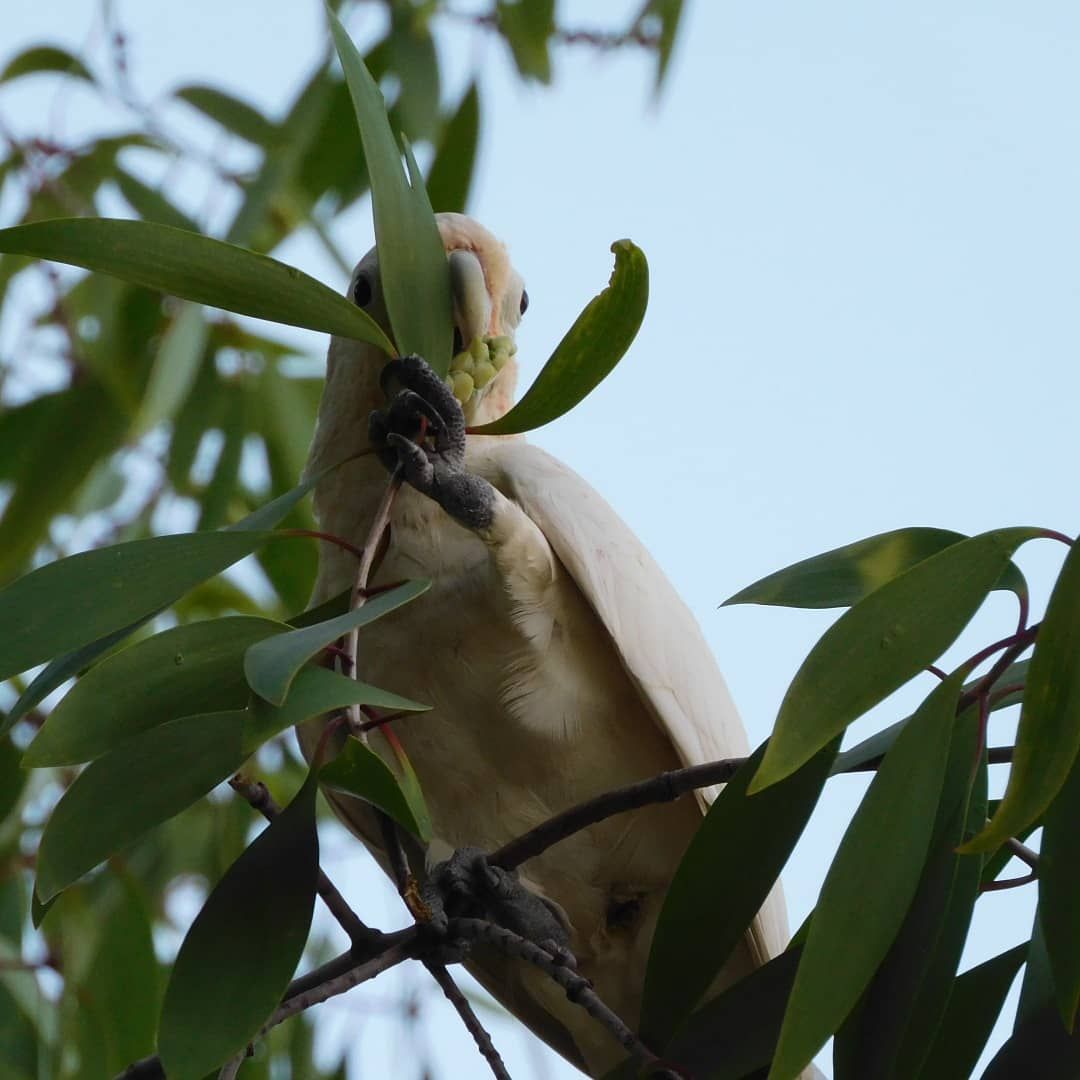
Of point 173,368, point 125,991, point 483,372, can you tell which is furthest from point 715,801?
point 173,368

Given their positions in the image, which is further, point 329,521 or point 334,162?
point 334,162

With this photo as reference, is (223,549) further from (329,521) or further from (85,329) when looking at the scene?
(85,329)

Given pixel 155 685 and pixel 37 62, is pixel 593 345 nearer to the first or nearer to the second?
pixel 155 685

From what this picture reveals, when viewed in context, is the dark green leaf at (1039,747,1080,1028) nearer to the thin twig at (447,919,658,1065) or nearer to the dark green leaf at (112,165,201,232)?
the thin twig at (447,919,658,1065)

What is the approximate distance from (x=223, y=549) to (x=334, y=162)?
3.84ft

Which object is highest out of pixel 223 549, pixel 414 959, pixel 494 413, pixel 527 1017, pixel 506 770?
pixel 494 413

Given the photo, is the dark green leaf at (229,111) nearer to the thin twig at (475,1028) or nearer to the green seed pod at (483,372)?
the green seed pod at (483,372)

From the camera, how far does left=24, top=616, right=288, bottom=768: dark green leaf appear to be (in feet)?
2.69

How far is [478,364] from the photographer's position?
1.21m

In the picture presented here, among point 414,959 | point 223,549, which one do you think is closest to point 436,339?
point 223,549

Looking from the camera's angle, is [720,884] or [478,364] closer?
[720,884]

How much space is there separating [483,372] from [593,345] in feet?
0.87

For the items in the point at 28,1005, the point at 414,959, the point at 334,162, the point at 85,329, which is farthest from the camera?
the point at 85,329

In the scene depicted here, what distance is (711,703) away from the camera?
1.45 m
